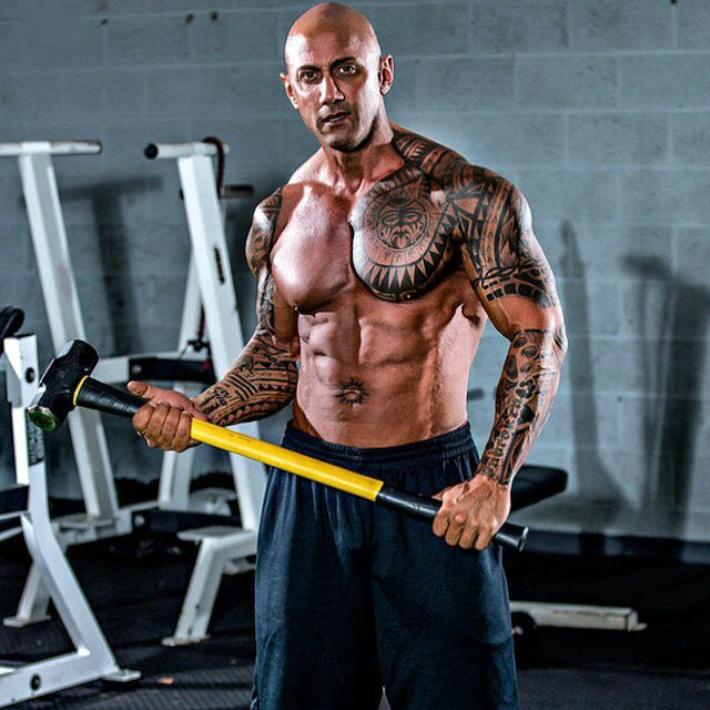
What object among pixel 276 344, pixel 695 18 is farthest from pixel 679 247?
pixel 276 344

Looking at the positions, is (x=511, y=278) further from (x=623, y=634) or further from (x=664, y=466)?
(x=664, y=466)

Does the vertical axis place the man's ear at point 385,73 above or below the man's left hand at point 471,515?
above

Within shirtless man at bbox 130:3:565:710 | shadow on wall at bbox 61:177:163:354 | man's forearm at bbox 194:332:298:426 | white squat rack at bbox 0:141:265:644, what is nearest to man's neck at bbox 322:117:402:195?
shirtless man at bbox 130:3:565:710

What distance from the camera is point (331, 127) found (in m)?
2.15

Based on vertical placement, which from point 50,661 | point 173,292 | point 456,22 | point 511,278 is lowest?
point 50,661

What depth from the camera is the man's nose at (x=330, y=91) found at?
2.11 metres

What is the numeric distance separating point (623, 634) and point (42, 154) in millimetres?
2389

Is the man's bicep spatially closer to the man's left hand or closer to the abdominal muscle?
the abdominal muscle

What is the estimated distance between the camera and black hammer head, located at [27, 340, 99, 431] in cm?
224

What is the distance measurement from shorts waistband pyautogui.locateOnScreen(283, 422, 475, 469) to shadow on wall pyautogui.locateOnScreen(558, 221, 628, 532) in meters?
2.41

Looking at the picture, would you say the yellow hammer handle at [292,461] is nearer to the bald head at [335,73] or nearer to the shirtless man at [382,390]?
the shirtless man at [382,390]

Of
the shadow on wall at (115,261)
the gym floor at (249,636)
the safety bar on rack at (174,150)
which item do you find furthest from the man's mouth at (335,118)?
the shadow on wall at (115,261)

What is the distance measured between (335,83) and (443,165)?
23 cm

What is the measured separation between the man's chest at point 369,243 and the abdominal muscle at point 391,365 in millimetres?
39
